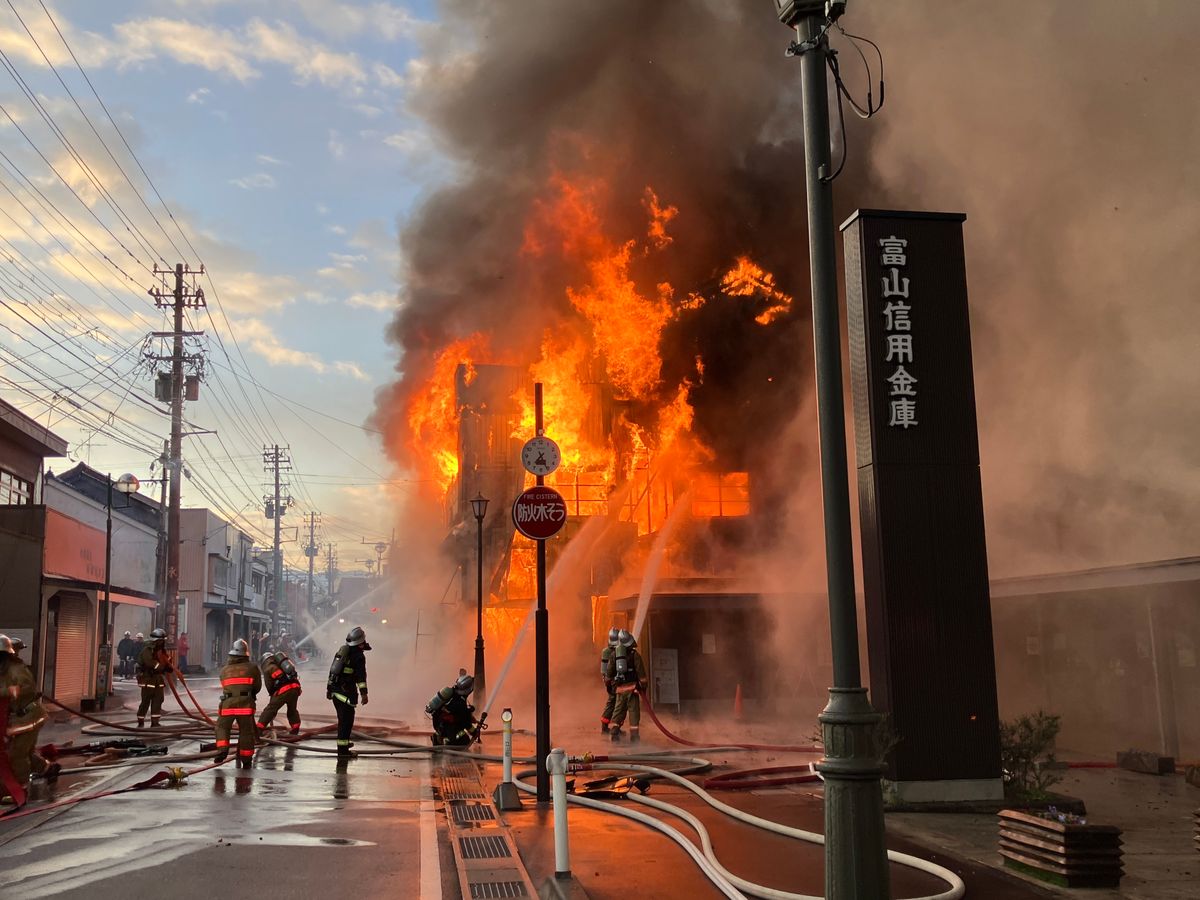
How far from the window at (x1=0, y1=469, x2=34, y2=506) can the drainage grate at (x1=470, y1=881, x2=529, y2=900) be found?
75.8ft

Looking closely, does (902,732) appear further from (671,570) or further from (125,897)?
(671,570)

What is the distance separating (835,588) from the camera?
4520mm

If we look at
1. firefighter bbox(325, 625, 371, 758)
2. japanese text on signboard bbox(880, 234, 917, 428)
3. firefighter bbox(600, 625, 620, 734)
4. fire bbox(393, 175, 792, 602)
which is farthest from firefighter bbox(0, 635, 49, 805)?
fire bbox(393, 175, 792, 602)

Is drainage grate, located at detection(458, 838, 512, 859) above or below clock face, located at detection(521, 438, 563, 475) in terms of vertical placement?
below

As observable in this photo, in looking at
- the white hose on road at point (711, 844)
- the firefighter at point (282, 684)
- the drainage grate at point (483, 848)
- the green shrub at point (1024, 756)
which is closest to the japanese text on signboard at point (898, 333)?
the green shrub at point (1024, 756)

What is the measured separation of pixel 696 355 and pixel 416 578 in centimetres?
2749

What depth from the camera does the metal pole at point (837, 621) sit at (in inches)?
169

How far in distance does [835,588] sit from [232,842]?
18.2 ft

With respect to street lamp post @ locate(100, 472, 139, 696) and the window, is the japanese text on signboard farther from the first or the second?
the window

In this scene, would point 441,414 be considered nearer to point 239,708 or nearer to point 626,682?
point 626,682

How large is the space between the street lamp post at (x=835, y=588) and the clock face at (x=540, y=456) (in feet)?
17.1

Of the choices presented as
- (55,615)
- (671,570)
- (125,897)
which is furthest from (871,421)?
(55,615)

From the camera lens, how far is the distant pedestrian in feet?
136

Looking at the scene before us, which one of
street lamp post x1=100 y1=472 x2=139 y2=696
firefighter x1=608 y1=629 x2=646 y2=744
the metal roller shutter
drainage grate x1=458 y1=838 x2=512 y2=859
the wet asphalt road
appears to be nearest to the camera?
the wet asphalt road
